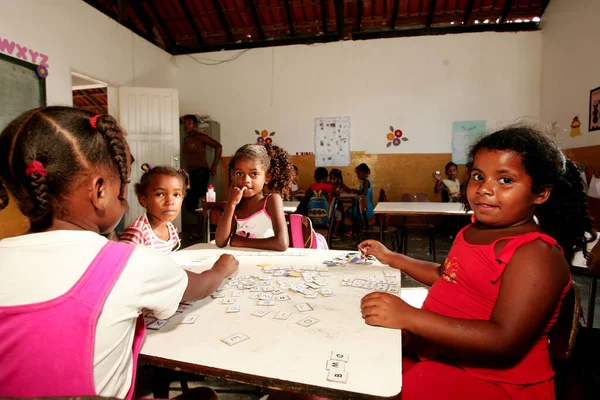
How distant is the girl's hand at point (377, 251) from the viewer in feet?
4.90

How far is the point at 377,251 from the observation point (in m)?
1.52

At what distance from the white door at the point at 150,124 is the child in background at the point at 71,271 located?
5814mm

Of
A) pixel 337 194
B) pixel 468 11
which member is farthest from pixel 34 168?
pixel 468 11

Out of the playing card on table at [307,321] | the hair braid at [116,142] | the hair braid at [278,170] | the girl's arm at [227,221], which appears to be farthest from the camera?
the hair braid at [278,170]

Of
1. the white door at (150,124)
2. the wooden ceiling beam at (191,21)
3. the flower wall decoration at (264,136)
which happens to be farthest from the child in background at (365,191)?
the wooden ceiling beam at (191,21)

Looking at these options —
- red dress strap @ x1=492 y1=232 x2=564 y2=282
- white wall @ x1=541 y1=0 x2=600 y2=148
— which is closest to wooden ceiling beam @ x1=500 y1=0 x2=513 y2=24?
white wall @ x1=541 y1=0 x2=600 y2=148

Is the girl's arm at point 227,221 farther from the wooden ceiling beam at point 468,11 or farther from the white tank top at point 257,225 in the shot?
the wooden ceiling beam at point 468,11

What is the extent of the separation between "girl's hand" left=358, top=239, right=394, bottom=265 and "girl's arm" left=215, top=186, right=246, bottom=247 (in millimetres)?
819

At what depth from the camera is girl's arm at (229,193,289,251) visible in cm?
187

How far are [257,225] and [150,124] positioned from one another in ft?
16.4

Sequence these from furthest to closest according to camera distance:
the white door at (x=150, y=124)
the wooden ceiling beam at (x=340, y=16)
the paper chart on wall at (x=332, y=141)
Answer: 1. the paper chart on wall at (x=332, y=141)
2. the wooden ceiling beam at (x=340, y=16)
3. the white door at (x=150, y=124)

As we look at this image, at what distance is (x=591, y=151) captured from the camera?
497 cm

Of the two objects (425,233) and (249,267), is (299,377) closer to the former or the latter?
(249,267)

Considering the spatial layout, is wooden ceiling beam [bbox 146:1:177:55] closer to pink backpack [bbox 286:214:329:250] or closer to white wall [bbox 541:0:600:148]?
pink backpack [bbox 286:214:329:250]
